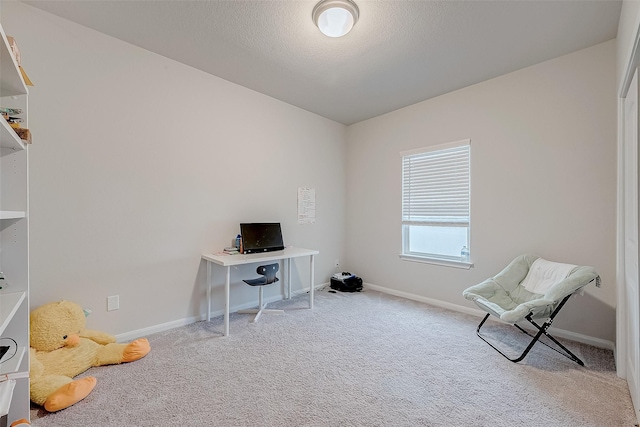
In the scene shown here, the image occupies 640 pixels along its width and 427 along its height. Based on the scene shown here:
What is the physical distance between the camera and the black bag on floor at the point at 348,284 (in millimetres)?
4125

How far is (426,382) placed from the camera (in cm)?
196

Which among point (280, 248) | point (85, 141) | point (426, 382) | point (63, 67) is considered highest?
point (63, 67)

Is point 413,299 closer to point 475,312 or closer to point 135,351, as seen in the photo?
point 475,312

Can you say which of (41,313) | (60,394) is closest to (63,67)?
(41,313)

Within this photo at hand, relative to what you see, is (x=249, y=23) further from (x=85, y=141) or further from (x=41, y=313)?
(x=41, y=313)

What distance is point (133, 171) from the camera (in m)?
2.59

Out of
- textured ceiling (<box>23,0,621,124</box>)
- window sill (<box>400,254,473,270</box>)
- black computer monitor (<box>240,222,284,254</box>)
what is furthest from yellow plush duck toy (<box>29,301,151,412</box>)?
window sill (<box>400,254,473,270</box>)

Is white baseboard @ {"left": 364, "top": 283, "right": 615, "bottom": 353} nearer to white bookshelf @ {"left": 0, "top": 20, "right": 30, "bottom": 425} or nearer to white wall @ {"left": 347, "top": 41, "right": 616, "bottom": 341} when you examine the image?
white wall @ {"left": 347, "top": 41, "right": 616, "bottom": 341}

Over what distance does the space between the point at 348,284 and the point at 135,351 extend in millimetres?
2700

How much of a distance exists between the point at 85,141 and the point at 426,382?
331 cm

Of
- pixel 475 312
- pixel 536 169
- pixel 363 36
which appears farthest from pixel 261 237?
pixel 536 169

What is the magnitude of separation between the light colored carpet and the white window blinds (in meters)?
1.38

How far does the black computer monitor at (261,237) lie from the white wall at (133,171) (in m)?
0.16

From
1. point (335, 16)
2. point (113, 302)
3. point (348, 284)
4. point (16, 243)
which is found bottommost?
point (348, 284)
